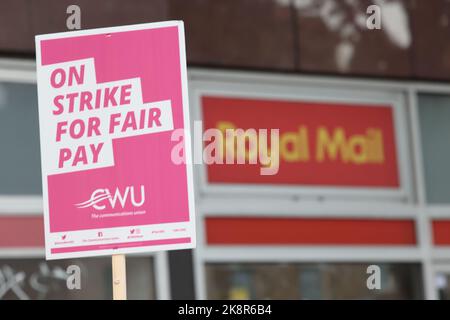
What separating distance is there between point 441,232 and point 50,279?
10.5 feet

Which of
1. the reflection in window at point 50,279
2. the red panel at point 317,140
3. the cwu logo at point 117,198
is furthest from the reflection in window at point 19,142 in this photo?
the cwu logo at point 117,198

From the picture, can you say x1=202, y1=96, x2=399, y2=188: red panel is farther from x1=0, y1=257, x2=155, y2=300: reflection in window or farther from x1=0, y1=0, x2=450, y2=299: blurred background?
x1=0, y1=257, x2=155, y2=300: reflection in window

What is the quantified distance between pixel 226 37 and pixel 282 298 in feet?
6.42

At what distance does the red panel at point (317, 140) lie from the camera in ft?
26.1

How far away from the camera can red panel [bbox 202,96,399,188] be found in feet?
26.1

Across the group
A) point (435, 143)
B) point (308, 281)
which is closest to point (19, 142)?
point (308, 281)

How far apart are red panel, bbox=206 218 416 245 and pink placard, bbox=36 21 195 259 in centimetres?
322

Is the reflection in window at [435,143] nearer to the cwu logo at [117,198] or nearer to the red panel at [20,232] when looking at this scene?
the red panel at [20,232]

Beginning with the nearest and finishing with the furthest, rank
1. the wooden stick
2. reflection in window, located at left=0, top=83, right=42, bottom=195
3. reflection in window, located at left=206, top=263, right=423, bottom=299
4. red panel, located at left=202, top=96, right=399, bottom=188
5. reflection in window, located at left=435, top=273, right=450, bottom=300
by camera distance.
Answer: the wooden stick
reflection in window, located at left=0, top=83, right=42, bottom=195
reflection in window, located at left=206, top=263, right=423, bottom=299
red panel, located at left=202, top=96, right=399, bottom=188
reflection in window, located at left=435, top=273, right=450, bottom=300

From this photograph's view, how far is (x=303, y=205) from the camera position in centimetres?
812

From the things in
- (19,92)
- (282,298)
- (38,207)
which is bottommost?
(282,298)

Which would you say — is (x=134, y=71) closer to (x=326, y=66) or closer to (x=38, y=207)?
(x=38, y=207)

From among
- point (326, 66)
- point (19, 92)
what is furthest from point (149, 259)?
point (326, 66)

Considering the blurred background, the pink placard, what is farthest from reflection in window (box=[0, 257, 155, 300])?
the pink placard
